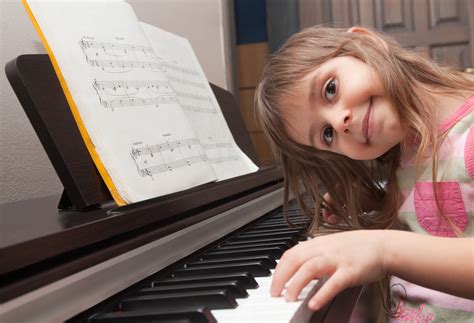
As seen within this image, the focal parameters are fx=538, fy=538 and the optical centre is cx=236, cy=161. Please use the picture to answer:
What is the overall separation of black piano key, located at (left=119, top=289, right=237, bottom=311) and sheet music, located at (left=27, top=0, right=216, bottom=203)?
199 millimetres

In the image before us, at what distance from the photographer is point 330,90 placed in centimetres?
122

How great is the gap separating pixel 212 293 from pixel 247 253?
0.25 metres

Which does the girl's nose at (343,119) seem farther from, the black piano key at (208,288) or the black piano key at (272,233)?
the black piano key at (208,288)

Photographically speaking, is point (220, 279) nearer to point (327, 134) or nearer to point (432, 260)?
point (432, 260)

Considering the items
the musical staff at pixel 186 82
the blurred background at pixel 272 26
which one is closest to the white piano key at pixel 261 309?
the musical staff at pixel 186 82

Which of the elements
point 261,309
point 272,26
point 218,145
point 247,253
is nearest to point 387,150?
point 218,145

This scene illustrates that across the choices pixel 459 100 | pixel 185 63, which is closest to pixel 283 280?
pixel 459 100

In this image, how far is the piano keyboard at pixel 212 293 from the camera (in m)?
0.65

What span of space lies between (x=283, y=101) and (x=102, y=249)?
2.27ft

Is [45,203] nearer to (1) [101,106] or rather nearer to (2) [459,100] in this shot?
(1) [101,106]

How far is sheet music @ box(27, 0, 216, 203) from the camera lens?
871 mm

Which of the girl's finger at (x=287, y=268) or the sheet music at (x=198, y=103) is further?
the sheet music at (x=198, y=103)

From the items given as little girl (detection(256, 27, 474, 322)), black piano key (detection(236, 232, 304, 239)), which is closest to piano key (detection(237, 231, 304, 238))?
black piano key (detection(236, 232, 304, 239))

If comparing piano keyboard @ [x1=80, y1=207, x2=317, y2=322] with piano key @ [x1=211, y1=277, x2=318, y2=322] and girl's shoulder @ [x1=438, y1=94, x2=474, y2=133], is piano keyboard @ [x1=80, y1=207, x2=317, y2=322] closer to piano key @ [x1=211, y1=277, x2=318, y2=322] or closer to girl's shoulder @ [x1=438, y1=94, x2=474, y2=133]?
piano key @ [x1=211, y1=277, x2=318, y2=322]
